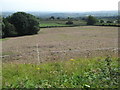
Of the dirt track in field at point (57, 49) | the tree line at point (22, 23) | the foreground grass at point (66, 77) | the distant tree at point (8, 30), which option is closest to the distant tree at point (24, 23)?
the tree line at point (22, 23)

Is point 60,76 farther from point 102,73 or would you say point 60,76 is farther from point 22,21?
point 22,21

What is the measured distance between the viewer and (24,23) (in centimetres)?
3794

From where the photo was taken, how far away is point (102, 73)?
3943mm

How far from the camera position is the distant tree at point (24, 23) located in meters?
37.9

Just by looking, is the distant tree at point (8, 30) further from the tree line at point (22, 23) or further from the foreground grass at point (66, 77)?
the foreground grass at point (66, 77)

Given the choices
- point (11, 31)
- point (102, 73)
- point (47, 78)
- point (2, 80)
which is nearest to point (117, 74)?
point (102, 73)

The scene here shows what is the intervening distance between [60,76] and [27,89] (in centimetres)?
88

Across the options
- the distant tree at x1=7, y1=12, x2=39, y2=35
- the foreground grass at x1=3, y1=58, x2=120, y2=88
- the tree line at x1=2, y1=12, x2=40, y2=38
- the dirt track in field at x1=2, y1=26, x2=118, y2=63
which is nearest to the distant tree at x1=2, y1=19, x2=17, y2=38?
the tree line at x1=2, y1=12, x2=40, y2=38

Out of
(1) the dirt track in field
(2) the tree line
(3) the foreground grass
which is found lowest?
(1) the dirt track in field

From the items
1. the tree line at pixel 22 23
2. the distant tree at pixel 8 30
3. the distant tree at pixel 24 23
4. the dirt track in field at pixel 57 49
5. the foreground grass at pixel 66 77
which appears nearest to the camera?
the foreground grass at pixel 66 77

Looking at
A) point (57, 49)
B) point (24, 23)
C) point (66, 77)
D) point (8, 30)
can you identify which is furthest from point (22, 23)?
point (66, 77)

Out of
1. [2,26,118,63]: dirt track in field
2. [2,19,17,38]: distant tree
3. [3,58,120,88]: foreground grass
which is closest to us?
[3,58,120,88]: foreground grass

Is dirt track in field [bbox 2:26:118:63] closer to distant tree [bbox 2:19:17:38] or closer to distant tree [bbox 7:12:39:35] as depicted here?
distant tree [bbox 2:19:17:38]

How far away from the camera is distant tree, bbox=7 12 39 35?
37906mm
